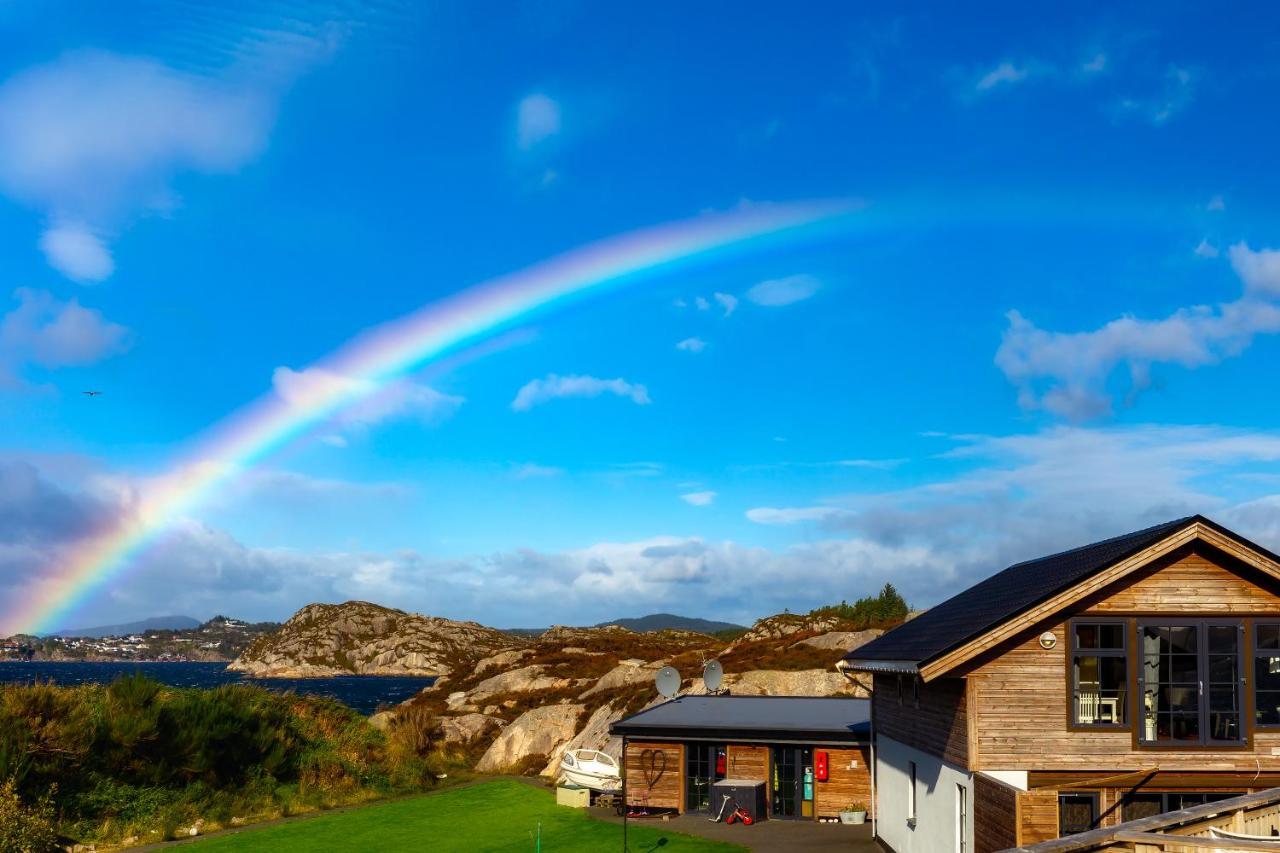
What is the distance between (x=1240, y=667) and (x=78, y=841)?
29.8m

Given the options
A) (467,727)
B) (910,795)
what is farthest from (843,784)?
(467,727)

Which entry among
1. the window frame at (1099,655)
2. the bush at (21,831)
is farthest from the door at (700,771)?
the bush at (21,831)

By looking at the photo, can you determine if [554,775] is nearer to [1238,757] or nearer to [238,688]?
[238,688]

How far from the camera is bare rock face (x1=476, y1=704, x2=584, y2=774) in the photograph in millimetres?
48000

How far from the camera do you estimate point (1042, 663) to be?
2047 cm

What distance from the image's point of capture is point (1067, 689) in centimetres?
2034

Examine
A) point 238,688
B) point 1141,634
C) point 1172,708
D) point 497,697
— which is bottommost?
point 497,697

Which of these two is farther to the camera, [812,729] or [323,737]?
[323,737]

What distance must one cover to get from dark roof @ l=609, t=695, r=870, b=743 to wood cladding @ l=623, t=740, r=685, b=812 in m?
0.62

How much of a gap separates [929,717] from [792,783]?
417 inches

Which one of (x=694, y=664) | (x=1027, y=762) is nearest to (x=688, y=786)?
(x=1027, y=762)

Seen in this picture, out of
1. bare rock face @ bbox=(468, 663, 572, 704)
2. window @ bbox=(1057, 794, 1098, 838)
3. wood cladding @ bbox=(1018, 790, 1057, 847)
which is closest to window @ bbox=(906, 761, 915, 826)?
window @ bbox=(1057, 794, 1098, 838)

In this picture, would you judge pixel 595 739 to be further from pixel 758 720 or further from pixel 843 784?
pixel 843 784

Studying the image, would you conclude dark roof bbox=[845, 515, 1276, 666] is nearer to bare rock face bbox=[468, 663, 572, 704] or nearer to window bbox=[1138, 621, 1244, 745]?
window bbox=[1138, 621, 1244, 745]
